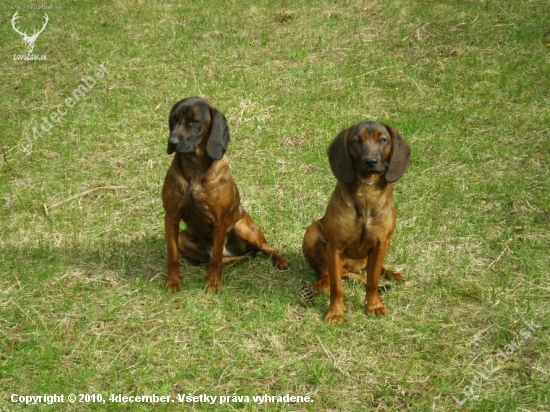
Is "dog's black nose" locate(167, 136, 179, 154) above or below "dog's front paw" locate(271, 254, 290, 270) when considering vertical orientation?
above

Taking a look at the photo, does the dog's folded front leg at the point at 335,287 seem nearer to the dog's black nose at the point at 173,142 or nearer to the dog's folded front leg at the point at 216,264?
the dog's folded front leg at the point at 216,264

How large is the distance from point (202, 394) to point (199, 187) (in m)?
1.60

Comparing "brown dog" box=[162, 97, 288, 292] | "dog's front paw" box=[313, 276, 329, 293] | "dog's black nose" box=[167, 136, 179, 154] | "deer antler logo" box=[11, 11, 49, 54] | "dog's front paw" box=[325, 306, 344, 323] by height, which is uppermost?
"deer antler logo" box=[11, 11, 49, 54]

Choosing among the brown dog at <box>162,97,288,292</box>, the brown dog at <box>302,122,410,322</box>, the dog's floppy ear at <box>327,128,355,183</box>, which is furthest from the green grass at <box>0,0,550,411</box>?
the dog's floppy ear at <box>327,128,355,183</box>

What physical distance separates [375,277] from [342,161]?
38.7 inches

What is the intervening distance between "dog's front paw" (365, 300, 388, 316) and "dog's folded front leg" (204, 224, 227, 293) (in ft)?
4.13

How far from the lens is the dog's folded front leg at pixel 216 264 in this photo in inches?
203

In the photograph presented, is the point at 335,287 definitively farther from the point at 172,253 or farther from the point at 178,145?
the point at 178,145

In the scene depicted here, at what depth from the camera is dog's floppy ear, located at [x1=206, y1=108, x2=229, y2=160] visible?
476cm

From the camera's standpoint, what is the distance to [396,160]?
4391mm

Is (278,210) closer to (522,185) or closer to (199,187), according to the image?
(199,187)

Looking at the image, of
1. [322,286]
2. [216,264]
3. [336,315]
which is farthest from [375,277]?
[216,264]

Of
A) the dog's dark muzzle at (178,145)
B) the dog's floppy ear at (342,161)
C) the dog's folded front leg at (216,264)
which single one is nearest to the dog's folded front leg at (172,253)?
the dog's folded front leg at (216,264)

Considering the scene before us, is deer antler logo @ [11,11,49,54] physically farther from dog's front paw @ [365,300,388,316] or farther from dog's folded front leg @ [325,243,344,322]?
dog's front paw @ [365,300,388,316]
